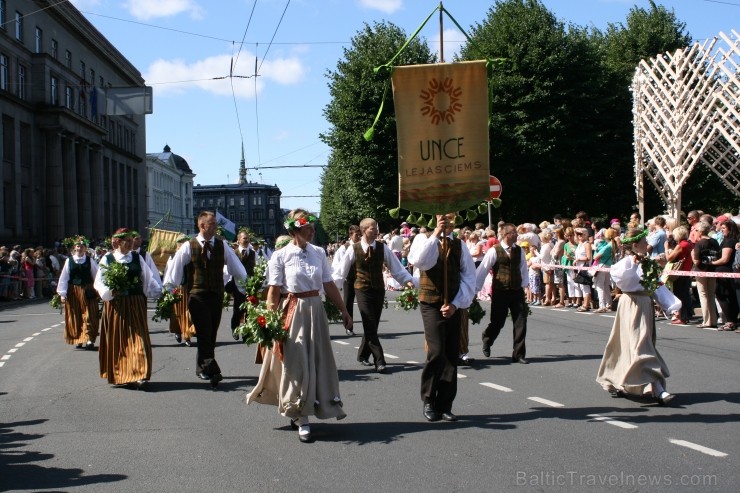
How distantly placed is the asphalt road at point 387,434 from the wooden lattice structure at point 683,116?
13.7 m

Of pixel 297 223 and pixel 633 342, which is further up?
pixel 297 223

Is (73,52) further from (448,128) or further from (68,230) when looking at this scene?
(448,128)

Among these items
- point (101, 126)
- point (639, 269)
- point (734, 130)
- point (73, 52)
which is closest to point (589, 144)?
point (734, 130)

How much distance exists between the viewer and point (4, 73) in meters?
46.1

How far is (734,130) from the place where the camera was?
76.7ft

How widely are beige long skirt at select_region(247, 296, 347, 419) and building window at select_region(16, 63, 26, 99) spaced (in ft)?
149

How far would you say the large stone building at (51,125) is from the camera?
46281 millimetres

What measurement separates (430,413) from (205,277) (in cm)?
365

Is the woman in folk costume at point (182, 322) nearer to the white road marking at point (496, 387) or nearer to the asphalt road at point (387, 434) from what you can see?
the asphalt road at point (387, 434)

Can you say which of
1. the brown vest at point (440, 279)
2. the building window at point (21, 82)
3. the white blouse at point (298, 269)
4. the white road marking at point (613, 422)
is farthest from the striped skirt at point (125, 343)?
the building window at point (21, 82)

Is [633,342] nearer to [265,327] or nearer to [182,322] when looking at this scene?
[265,327]

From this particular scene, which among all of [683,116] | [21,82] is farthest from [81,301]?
[21,82]

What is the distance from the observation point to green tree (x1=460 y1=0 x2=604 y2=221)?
3566 centimetres

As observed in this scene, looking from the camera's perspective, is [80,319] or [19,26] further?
[19,26]
